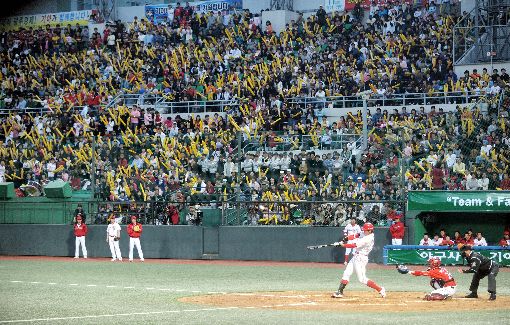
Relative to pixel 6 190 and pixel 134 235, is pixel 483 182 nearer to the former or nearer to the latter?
pixel 134 235

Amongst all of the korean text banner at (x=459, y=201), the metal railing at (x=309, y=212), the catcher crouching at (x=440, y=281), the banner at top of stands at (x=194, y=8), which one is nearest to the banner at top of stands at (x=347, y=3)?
the banner at top of stands at (x=194, y=8)

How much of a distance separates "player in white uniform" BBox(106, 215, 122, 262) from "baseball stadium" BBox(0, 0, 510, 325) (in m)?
0.10

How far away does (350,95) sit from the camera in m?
35.7

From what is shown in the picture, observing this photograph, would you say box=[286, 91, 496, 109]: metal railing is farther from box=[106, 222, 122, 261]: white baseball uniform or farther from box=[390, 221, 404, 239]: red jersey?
box=[106, 222, 122, 261]: white baseball uniform

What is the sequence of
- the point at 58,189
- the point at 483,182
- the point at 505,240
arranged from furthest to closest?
the point at 58,189 < the point at 483,182 < the point at 505,240

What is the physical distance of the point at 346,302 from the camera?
15.1m

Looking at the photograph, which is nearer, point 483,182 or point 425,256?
point 425,256

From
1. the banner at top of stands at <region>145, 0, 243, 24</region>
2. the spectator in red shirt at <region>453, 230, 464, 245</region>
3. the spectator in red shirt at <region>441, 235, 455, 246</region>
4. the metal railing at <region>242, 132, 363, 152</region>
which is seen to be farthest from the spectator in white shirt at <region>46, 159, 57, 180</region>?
the spectator in red shirt at <region>453, 230, 464, 245</region>

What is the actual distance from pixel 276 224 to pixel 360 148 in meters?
4.87

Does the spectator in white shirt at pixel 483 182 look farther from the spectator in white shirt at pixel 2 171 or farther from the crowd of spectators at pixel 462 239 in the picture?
the spectator in white shirt at pixel 2 171

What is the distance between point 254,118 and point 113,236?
9113mm

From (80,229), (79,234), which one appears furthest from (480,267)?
(79,234)

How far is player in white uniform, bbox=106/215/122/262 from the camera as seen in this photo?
29.2 meters

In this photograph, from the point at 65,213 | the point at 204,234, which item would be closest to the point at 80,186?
the point at 65,213
